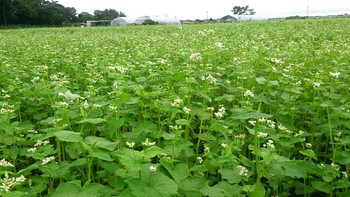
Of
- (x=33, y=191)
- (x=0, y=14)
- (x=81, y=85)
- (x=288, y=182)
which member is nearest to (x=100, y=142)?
(x=33, y=191)

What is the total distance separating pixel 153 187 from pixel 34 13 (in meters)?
65.5

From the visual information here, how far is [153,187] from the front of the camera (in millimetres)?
1576

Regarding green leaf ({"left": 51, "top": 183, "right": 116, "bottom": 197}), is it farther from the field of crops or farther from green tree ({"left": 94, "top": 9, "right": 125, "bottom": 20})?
green tree ({"left": 94, "top": 9, "right": 125, "bottom": 20})

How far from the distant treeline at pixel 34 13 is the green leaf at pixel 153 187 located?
62.2 metres

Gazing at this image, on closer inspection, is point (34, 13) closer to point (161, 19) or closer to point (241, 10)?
point (161, 19)

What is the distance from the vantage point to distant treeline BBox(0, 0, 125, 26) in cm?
5620

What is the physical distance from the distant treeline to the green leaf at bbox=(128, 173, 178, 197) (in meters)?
Answer: 62.2

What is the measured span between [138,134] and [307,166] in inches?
52.1

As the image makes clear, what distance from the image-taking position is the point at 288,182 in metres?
2.54

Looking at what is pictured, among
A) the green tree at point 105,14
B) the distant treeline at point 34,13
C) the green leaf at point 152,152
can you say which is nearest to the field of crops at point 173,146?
the green leaf at point 152,152

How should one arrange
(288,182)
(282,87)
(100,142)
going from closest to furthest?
(100,142), (288,182), (282,87)

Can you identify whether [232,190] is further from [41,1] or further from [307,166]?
[41,1]

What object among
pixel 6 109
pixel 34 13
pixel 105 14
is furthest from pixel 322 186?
pixel 105 14

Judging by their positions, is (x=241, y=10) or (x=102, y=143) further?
(x=241, y=10)
